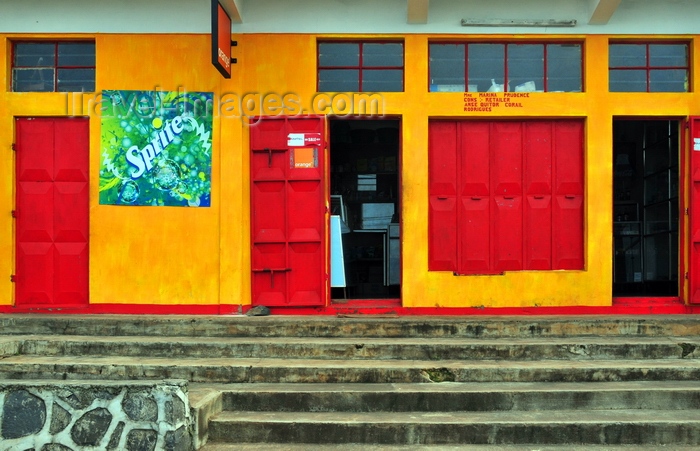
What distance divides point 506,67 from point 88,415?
5943 millimetres

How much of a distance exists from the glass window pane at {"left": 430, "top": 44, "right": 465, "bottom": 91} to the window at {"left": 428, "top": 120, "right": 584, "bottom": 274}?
43 cm

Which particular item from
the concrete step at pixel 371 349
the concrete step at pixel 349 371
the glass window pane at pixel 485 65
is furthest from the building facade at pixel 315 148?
the concrete step at pixel 349 371

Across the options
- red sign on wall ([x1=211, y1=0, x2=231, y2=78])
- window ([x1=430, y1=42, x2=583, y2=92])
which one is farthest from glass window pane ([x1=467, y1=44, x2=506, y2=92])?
red sign on wall ([x1=211, y1=0, x2=231, y2=78])

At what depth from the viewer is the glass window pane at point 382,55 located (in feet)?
29.0

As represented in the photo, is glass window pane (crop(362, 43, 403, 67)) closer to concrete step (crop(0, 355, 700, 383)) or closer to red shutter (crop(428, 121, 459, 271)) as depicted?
red shutter (crop(428, 121, 459, 271))

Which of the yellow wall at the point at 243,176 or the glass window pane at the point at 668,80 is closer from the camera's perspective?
the yellow wall at the point at 243,176

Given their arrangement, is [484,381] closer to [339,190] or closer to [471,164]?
[471,164]

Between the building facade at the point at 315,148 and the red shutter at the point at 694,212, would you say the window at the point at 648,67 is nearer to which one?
the building facade at the point at 315,148

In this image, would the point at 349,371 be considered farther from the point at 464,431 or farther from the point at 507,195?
the point at 507,195

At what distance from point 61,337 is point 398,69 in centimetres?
473

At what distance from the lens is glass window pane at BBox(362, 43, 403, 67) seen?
8828 millimetres

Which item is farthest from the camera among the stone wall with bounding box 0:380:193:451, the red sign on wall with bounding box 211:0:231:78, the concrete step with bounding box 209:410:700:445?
the red sign on wall with bounding box 211:0:231:78

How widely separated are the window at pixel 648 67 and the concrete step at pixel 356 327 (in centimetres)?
277

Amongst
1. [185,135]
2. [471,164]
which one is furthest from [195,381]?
[471,164]
